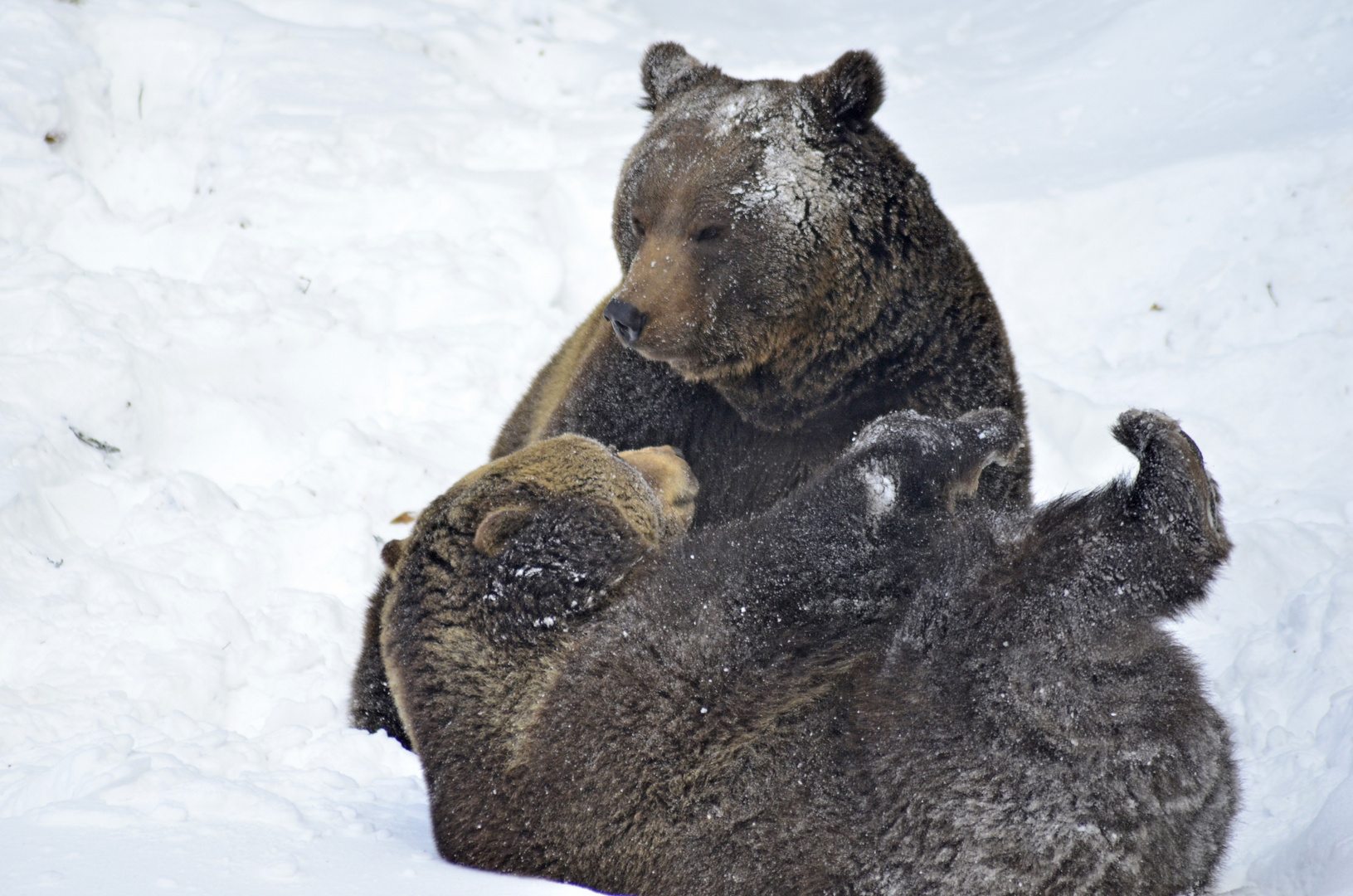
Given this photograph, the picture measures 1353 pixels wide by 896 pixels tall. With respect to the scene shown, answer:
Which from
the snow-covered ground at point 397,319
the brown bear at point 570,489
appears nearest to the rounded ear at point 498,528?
the brown bear at point 570,489

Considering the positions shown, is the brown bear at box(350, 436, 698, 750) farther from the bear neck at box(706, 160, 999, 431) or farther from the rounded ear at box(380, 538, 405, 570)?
the bear neck at box(706, 160, 999, 431)

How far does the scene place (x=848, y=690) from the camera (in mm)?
3273

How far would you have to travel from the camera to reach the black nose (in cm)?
409

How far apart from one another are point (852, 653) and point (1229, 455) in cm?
416

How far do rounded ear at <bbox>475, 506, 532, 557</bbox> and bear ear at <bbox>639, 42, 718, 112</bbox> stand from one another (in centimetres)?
215

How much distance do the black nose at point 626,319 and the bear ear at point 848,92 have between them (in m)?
1.08

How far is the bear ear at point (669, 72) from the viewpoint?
4805 mm

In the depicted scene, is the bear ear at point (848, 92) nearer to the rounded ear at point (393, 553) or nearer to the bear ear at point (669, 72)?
Result: the bear ear at point (669, 72)

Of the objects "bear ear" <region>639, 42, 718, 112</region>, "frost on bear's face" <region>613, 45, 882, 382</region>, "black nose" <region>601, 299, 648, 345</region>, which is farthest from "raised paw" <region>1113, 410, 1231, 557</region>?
"bear ear" <region>639, 42, 718, 112</region>

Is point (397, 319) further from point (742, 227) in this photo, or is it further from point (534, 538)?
point (534, 538)

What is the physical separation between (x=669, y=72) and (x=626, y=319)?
140 centimetres

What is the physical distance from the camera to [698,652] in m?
3.34

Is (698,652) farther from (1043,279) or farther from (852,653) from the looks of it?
(1043,279)

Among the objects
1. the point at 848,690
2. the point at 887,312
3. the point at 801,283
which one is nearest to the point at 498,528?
the point at 848,690
